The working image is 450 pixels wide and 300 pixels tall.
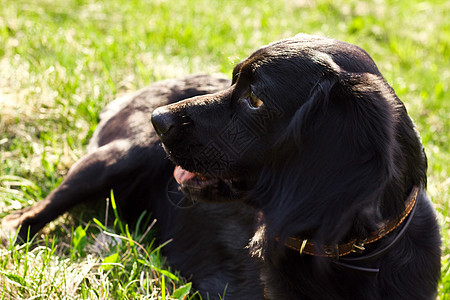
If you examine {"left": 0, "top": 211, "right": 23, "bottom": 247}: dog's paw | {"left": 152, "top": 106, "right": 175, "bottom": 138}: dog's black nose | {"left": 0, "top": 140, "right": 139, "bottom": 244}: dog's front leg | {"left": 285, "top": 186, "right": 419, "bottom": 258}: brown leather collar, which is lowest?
{"left": 0, "top": 211, "right": 23, "bottom": 247}: dog's paw

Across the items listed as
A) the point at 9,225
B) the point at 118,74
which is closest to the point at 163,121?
the point at 9,225

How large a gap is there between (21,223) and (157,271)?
2.65 ft

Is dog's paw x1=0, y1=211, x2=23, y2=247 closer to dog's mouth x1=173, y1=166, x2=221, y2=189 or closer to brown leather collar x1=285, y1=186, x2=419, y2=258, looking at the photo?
dog's mouth x1=173, y1=166, x2=221, y2=189

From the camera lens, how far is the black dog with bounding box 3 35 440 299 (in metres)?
→ 1.77

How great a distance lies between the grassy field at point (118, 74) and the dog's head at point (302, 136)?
22.9 inches

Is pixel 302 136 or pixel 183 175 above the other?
pixel 302 136

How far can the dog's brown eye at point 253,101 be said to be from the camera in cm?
200

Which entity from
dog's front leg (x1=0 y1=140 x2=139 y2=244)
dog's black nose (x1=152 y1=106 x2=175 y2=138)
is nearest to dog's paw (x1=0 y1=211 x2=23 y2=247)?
dog's front leg (x1=0 y1=140 x2=139 y2=244)

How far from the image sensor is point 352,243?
1.89 meters

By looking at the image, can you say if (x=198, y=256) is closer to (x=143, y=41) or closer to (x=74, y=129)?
(x=74, y=129)

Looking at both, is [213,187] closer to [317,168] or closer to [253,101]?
[253,101]

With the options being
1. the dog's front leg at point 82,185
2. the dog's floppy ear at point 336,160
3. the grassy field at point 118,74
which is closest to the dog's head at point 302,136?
the dog's floppy ear at point 336,160

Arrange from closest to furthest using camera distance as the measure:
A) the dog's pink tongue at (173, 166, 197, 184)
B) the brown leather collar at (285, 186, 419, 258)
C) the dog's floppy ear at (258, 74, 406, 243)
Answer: the dog's floppy ear at (258, 74, 406, 243), the brown leather collar at (285, 186, 419, 258), the dog's pink tongue at (173, 166, 197, 184)

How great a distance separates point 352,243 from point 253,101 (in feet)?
2.03
